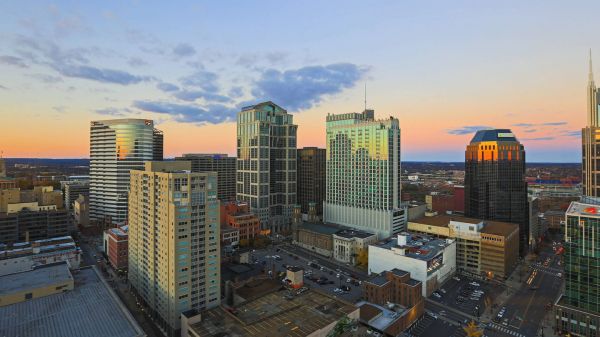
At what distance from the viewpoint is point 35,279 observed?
102 metres

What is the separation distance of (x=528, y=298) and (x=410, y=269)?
4330 cm

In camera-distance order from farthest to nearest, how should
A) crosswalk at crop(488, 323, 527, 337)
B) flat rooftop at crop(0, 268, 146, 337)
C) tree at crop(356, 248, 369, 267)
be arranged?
tree at crop(356, 248, 369, 267), crosswalk at crop(488, 323, 527, 337), flat rooftop at crop(0, 268, 146, 337)

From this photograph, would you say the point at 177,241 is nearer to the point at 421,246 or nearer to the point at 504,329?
the point at 421,246

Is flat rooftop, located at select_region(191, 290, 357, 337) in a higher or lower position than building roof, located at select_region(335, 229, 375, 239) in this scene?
lower

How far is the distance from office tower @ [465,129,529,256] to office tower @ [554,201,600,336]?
8440 cm

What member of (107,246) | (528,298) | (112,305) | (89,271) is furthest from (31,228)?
(528,298)

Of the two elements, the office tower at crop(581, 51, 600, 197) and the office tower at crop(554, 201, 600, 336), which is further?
the office tower at crop(581, 51, 600, 197)

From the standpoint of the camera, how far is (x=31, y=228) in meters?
180

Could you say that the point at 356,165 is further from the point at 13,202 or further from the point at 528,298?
the point at 13,202

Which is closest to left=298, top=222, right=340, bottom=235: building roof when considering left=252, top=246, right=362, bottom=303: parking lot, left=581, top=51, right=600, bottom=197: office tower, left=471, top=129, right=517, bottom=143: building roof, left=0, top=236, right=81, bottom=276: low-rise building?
left=252, top=246, right=362, bottom=303: parking lot

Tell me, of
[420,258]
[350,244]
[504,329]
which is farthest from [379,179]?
[504,329]

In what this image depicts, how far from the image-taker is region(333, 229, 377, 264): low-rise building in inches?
6545

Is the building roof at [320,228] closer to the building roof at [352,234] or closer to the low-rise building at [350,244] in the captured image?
the building roof at [352,234]

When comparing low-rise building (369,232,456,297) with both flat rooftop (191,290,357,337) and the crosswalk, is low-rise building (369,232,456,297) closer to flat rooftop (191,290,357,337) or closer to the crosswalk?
the crosswalk
